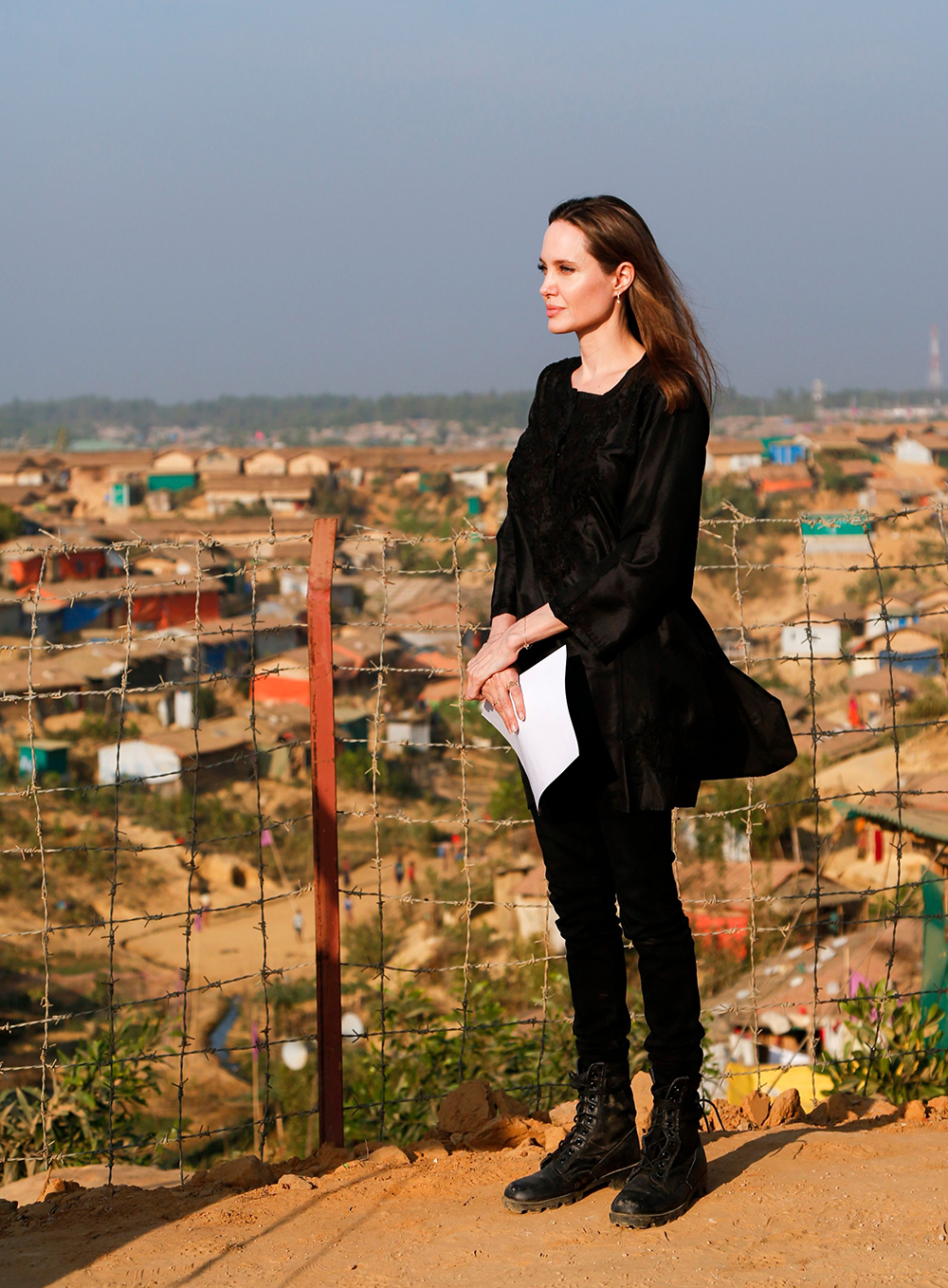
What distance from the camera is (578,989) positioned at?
8.15 feet

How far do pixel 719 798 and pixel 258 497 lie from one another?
145 feet

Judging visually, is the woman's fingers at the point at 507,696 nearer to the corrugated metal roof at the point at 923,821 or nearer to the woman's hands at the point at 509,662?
the woman's hands at the point at 509,662

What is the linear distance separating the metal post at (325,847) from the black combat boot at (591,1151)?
75 cm

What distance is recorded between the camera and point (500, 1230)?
239 centimetres

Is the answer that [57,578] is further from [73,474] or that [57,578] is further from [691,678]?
→ [691,678]

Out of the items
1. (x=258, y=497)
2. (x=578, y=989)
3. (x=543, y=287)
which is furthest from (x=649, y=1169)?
(x=258, y=497)

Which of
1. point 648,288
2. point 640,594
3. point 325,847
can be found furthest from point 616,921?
point 648,288

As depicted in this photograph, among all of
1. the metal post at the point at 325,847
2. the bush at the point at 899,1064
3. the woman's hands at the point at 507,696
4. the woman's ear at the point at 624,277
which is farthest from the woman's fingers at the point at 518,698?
the bush at the point at 899,1064

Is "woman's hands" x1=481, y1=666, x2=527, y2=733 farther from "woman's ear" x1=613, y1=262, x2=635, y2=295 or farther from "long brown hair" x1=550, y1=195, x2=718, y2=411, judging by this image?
"woman's ear" x1=613, y1=262, x2=635, y2=295

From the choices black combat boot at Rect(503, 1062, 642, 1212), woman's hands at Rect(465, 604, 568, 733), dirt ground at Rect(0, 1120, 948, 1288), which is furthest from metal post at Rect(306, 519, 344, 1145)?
woman's hands at Rect(465, 604, 568, 733)

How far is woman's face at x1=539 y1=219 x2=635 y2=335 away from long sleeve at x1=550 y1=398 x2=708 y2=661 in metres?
0.22

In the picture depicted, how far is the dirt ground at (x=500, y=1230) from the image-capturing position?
7.15ft

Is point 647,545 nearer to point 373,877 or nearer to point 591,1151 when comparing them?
point 591,1151

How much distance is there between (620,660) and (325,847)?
120cm
